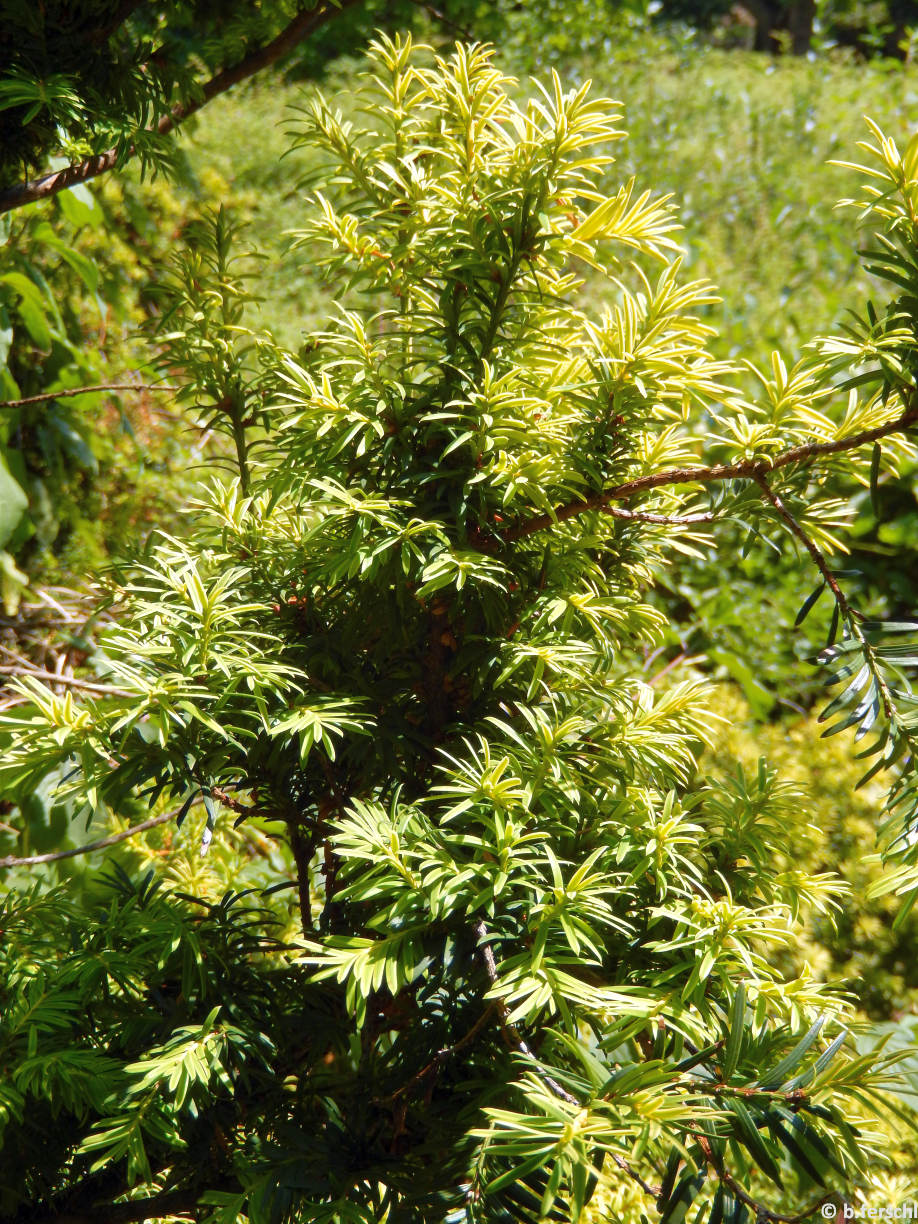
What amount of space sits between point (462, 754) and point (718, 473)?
357mm

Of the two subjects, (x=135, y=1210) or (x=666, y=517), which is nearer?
(x=666, y=517)

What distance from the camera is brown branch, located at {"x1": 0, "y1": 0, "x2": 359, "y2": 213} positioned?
3.74 ft

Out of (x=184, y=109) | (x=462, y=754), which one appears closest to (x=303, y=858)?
(x=462, y=754)

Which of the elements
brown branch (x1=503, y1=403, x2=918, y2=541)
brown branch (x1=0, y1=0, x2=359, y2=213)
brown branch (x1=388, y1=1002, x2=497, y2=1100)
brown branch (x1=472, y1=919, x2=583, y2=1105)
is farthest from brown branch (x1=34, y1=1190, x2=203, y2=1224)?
brown branch (x1=0, y1=0, x2=359, y2=213)

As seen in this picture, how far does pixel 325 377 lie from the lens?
2.79 feet

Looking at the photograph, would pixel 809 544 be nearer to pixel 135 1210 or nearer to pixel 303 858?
pixel 303 858

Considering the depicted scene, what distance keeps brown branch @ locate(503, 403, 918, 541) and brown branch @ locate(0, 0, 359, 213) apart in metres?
0.66

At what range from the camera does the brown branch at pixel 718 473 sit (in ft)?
2.33

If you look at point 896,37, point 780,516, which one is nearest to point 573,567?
point 780,516

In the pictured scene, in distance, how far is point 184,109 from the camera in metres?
1.22

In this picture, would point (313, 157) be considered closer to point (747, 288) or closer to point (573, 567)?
point (747, 288)

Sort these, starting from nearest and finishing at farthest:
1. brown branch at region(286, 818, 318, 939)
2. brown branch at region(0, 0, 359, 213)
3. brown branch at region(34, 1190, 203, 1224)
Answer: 1. brown branch at region(34, 1190, 203, 1224)
2. brown branch at region(286, 818, 318, 939)
3. brown branch at region(0, 0, 359, 213)

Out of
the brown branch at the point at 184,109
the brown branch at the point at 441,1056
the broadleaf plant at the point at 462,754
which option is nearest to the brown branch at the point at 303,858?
the broadleaf plant at the point at 462,754

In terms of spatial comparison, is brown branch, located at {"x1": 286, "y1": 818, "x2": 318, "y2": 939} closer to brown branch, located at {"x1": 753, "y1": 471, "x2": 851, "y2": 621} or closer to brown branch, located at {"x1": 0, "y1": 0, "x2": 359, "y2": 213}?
brown branch, located at {"x1": 753, "y1": 471, "x2": 851, "y2": 621}
